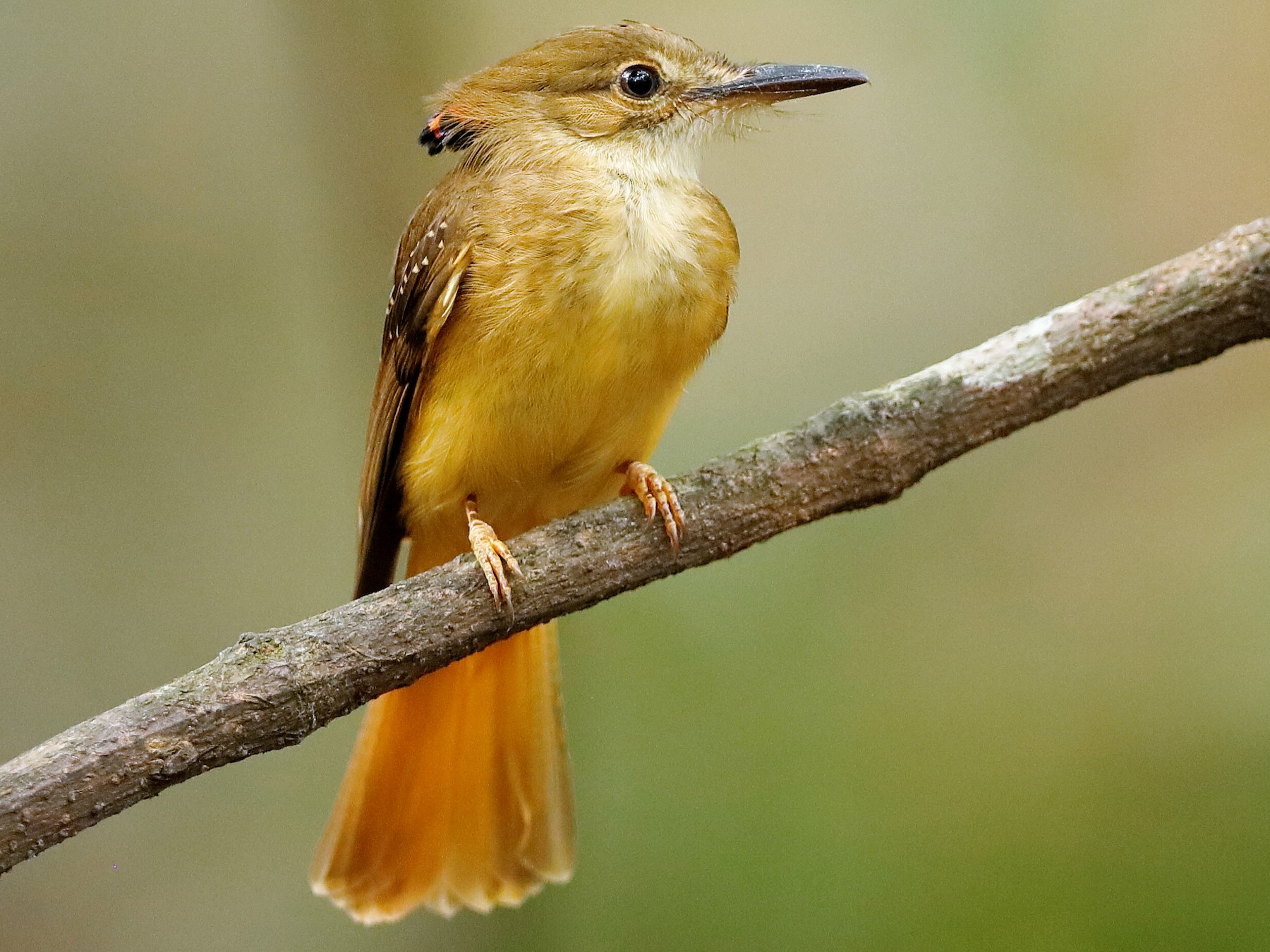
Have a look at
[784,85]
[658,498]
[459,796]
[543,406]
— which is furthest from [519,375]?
[459,796]

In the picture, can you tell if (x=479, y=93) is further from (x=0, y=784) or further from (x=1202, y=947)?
(x=1202, y=947)

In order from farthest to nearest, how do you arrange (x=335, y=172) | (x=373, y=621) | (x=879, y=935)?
(x=335, y=172)
(x=879, y=935)
(x=373, y=621)

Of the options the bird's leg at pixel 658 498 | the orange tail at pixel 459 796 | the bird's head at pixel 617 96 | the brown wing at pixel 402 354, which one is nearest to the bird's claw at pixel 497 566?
the bird's leg at pixel 658 498

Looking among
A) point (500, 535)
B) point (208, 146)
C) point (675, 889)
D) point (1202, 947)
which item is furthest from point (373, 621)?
point (208, 146)

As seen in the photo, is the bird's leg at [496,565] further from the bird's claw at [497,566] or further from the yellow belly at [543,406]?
the yellow belly at [543,406]

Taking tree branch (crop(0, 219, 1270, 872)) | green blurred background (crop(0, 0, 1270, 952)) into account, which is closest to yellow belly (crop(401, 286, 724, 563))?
tree branch (crop(0, 219, 1270, 872))

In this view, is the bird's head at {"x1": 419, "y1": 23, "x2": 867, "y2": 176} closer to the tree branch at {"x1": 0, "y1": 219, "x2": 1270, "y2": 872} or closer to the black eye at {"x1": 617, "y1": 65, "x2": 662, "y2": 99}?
the black eye at {"x1": 617, "y1": 65, "x2": 662, "y2": 99}
